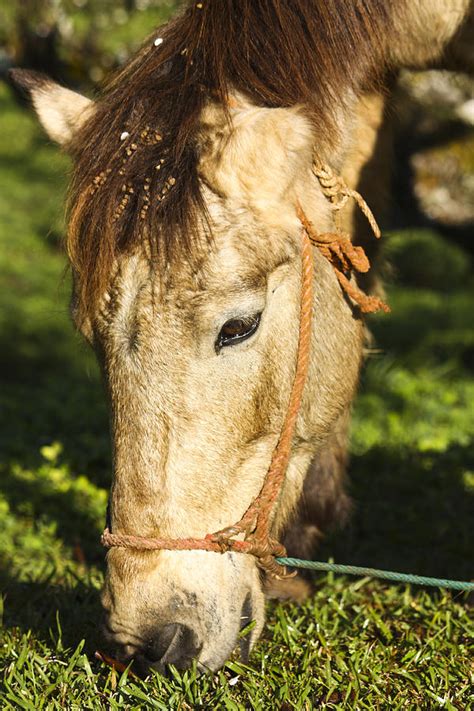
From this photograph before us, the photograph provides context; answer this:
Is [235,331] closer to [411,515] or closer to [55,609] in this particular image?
[55,609]

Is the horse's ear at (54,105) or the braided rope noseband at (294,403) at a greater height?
the horse's ear at (54,105)

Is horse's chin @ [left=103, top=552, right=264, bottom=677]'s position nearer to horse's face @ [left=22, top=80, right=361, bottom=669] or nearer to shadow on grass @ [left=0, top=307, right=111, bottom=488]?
horse's face @ [left=22, top=80, right=361, bottom=669]

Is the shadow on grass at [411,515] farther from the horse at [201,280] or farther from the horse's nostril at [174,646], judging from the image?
the horse's nostril at [174,646]

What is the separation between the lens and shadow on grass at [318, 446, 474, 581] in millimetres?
3986

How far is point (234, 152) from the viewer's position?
2.45 meters

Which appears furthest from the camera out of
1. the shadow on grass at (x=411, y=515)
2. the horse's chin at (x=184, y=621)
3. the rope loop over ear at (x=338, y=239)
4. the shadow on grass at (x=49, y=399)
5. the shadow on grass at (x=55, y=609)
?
the shadow on grass at (x=49, y=399)

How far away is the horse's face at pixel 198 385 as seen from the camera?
245 cm

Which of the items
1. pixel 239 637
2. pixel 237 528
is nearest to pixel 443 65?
pixel 237 528

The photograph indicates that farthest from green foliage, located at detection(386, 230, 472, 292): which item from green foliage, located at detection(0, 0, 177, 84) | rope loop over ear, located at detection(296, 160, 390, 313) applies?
rope loop over ear, located at detection(296, 160, 390, 313)

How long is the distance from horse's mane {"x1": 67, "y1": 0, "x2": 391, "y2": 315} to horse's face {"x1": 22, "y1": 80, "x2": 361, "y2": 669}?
0.25ft

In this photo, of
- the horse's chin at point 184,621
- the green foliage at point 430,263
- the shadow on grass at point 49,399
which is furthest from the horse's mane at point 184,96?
the green foliage at point 430,263

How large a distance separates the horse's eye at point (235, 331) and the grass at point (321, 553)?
0.61m

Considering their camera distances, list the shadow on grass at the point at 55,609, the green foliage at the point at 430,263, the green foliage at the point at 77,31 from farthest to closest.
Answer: the green foliage at the point at 430,263 → the green foliage at the point at 77,31 → the shadow on grass at the point at 55,609

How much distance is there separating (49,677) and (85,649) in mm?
270
